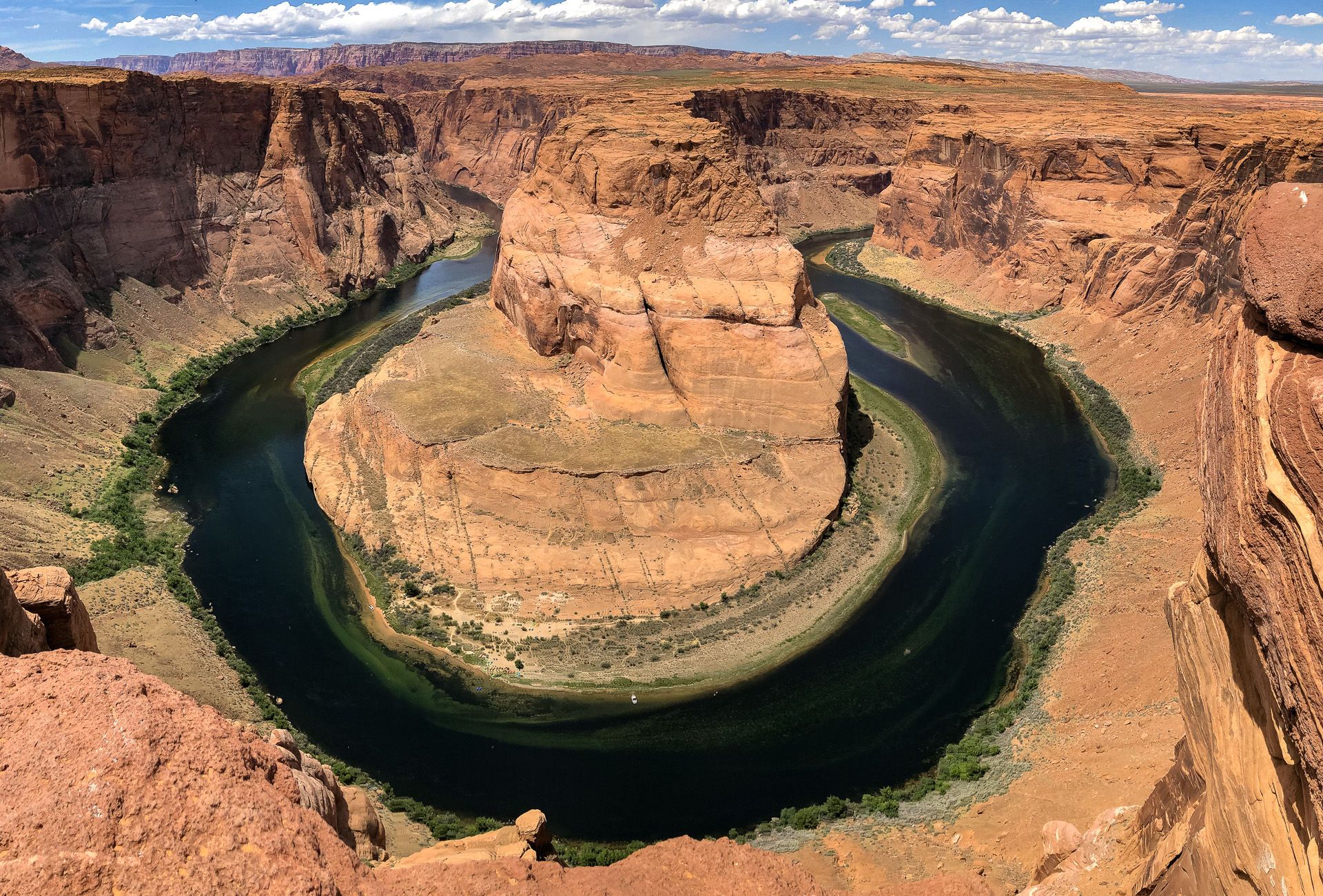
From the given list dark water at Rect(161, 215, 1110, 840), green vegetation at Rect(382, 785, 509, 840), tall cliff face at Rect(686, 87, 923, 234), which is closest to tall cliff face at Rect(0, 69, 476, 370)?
dark water at Rect(161, 215, 1110, 840)

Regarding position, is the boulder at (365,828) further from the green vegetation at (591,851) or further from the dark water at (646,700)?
the dark water at (646,700)

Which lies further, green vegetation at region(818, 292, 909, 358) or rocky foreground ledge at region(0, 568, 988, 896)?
green vegetation at region(818, 292, 909, 358)

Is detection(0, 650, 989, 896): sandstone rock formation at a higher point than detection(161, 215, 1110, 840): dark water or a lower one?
higher

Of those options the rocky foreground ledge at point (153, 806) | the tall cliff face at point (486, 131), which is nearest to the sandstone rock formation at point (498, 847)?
the rocky foreground ledge at point (153, 806)


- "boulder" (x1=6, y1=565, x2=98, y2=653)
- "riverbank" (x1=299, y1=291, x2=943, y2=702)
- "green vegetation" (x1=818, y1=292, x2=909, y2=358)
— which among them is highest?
"boulder" (x1=6, y1=565, x2=98, y2=653)

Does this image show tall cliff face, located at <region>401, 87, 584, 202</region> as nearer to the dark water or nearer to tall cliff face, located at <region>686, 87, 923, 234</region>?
tall cliff face, located at <region>686, 87, 923, 234</region>

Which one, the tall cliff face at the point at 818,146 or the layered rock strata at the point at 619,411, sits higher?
the tall cliff face at the point at 818,146

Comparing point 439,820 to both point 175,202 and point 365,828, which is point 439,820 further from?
point 175,202
